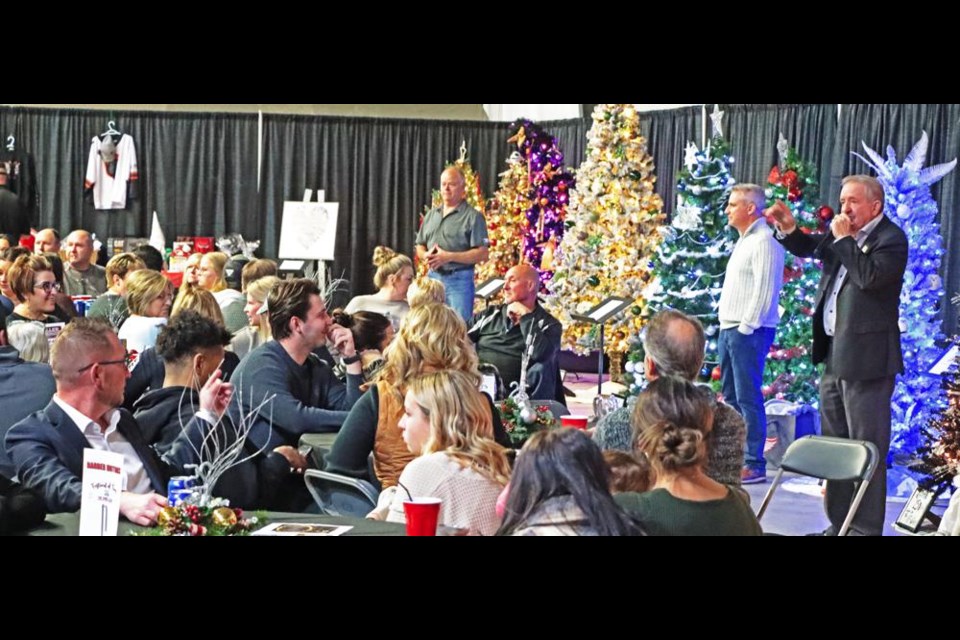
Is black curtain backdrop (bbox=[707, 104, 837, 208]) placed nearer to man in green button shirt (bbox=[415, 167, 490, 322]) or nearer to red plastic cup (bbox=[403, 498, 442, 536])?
man in green button shirt (bbox=[415, 167, 490, 322])

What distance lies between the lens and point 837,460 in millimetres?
3924

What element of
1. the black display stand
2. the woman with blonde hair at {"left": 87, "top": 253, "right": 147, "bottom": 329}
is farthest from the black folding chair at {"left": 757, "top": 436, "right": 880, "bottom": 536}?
the woman with blonde hair at {"left": 87, "top": 253, "right": 147, "bottom": 329}

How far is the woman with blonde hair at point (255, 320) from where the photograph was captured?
5.41 m

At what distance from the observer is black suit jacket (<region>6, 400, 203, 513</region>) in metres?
3.13

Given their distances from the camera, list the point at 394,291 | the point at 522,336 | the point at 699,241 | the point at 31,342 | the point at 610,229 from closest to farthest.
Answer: the point at 31,342, the point at 522,336, the point at 394,291, the point at 699,241, the point at 610,229

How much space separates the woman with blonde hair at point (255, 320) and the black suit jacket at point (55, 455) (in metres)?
1.84

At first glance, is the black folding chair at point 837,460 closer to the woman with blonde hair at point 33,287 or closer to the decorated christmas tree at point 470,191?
the woman with blonde hair at point 33,287

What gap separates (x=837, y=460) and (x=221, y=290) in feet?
12.5

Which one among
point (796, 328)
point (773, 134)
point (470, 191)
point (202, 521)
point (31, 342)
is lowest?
point (202, 521)

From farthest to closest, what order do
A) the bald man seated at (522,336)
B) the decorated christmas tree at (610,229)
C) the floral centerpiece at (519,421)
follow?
the decorated christmas tree at (610,229), the bald man seated at (522,336), the floral centerpiece at (519,421)

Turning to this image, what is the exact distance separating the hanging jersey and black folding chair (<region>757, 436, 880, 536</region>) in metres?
10.1

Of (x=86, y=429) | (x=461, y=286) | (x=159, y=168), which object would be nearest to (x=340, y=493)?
(x=86, y=429)

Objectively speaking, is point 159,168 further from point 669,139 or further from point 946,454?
point 946,454

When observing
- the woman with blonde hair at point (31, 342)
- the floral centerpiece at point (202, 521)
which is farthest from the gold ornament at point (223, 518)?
the woman with blonde hair at point (31, 342)
